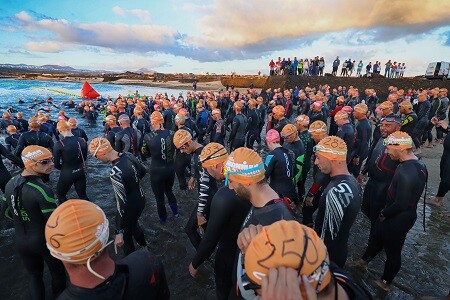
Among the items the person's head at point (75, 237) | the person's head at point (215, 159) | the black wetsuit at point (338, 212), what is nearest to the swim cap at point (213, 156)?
Result: the person's head at point (215, 159)

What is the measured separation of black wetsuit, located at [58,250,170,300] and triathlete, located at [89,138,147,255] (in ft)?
7.28

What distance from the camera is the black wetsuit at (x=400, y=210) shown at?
346 cm

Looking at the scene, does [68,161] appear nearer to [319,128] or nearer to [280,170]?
[280,170]

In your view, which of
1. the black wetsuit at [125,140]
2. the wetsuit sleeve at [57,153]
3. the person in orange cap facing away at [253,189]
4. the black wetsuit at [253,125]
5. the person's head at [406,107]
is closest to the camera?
the person in orange cap facing away at [253,189]

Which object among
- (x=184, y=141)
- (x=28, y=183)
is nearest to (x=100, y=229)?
(x=28, y=183)

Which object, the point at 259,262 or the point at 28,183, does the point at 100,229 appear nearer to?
the point at 259,262

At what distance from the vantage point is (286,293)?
99 cm

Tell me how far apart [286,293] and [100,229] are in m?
1.28

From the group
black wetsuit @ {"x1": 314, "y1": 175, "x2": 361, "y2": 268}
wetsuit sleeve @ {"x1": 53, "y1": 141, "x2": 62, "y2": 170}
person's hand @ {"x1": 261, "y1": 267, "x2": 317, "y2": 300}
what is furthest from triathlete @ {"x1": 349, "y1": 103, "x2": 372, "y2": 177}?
wetsuit sleeve @ {"x1": 53, "y1": 141, "x2": 62, "y2": 170}

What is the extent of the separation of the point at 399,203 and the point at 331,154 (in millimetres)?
1322

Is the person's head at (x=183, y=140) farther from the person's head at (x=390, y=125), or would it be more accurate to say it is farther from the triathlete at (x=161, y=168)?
the person's head at (x=390, y=125)

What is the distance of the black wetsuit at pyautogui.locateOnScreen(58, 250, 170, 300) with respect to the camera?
155 centimetres

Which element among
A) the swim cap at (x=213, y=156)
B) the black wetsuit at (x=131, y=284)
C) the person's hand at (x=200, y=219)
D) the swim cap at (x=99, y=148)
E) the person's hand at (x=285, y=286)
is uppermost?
the person's hand at (x=285, y=286)

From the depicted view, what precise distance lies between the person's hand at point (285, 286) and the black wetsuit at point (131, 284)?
111 cm
